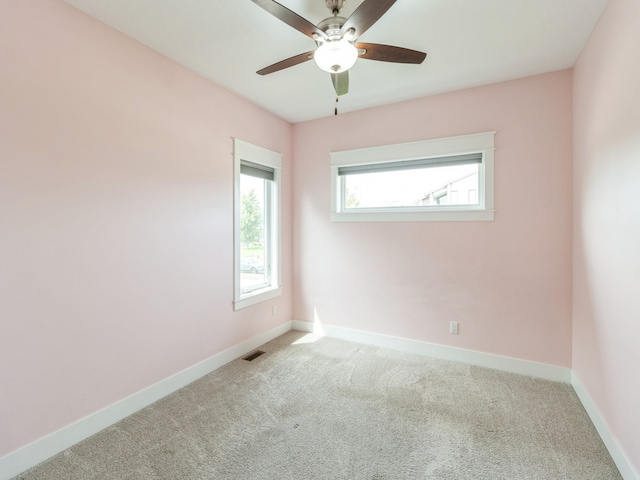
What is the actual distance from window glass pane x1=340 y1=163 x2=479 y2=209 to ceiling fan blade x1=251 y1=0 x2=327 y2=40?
188cm

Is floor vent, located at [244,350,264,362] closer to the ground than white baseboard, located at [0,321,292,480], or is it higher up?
closer to the ground

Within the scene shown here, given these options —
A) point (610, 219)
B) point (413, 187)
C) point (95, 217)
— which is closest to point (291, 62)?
point (95, 217)

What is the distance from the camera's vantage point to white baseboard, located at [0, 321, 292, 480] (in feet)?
5.14

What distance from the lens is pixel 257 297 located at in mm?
3215

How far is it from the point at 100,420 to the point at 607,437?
10.0 ft

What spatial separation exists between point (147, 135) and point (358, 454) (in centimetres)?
250

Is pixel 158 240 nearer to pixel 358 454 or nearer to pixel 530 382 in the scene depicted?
pixel 358 454

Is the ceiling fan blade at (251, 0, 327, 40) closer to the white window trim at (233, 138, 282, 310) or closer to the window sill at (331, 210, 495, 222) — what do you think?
the white window trim at (233, 138, 282, 310)

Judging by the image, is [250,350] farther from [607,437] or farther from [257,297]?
[607,437]

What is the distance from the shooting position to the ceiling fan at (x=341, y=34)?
54.3 inches

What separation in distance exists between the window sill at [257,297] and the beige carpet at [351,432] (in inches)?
23.7

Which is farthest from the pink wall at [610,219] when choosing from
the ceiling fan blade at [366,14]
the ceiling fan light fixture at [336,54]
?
the ceiling fan light fixture at [336,54]

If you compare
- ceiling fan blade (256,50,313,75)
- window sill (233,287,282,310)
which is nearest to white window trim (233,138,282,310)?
window sill (233,287,282,310)

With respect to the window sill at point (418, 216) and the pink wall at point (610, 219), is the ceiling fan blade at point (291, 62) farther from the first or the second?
the window sill at point (418, 216)
